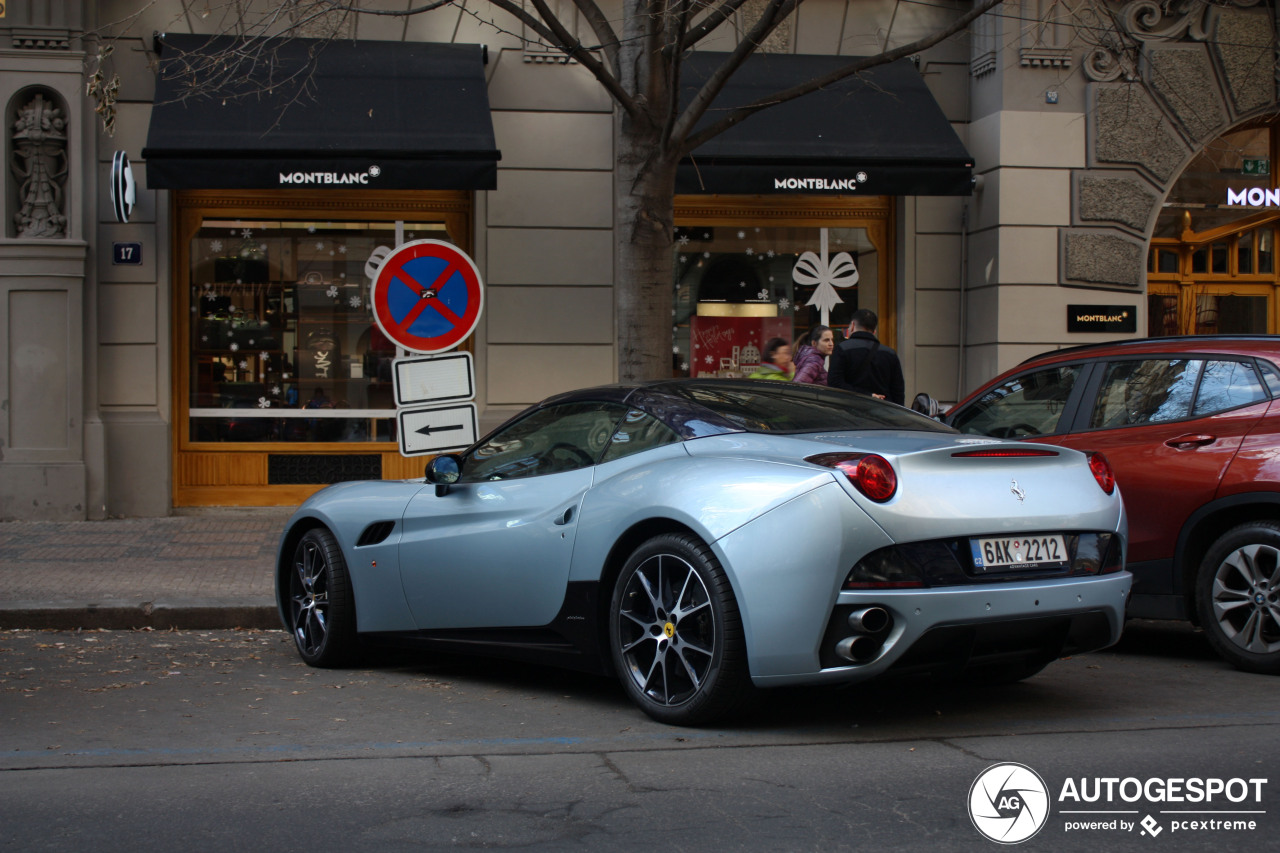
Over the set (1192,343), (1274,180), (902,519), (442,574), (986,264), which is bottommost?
(442,574)

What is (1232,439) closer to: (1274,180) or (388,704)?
(388,704)

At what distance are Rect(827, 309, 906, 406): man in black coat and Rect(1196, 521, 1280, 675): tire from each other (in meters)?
4.48

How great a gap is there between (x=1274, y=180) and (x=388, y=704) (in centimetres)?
1228

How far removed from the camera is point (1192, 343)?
673 centimetres

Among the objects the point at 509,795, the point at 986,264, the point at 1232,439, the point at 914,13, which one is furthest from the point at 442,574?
the point at 914,13

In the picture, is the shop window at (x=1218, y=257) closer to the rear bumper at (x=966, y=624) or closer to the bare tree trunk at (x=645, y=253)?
the bare tree trunk at (x=645, y=253)

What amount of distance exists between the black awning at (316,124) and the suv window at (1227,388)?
6822 millimetres

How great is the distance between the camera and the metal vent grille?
1294cm

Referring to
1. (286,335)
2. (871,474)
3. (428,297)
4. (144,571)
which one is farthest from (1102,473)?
(286,335)

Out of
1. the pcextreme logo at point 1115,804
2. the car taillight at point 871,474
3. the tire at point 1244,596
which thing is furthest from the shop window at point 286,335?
the pcextreme logo at point 1115,804

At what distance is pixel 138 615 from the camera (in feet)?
26.1

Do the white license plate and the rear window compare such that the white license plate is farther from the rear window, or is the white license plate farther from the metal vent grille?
the metal vent grille

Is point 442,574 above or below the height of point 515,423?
below

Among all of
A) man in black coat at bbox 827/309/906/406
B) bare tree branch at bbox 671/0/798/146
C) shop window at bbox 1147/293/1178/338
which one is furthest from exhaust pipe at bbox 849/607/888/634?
shop window at bbox 1147/293/1178/338
